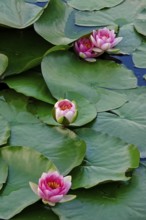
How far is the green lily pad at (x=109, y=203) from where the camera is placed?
1257 mm

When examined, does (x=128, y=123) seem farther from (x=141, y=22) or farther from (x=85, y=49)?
(x=141, y=22)

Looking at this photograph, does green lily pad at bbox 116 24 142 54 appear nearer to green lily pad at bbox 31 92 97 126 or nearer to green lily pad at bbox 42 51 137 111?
green lily pad at bbox 42 51 137 111

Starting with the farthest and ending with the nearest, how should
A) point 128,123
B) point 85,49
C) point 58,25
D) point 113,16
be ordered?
point 113,16, point 58,25, point 85,49, point 128,123

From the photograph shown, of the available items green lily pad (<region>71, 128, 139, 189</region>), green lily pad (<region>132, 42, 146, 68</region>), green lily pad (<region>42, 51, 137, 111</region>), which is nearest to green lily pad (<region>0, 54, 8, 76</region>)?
green lily pad (<region>42, 51, 137, 111</region>)

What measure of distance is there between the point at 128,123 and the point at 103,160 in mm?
192

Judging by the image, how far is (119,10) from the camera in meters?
2.07

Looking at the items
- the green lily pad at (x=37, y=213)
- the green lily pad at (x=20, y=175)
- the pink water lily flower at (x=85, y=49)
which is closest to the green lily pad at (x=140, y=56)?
the pink water lily flower at (x=85, y=49)

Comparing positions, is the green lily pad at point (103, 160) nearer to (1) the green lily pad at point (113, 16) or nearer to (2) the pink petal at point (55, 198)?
(2) the pink petal at point (55, 198)

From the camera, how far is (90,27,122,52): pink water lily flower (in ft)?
5.88

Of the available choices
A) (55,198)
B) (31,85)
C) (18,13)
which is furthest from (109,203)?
(18,13)

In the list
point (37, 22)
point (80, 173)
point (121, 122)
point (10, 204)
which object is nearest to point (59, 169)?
A: point (80, 173)

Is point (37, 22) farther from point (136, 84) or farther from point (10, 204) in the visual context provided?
point (10, 204)

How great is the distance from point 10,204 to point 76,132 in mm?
333

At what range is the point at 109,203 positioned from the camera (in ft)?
4.24
